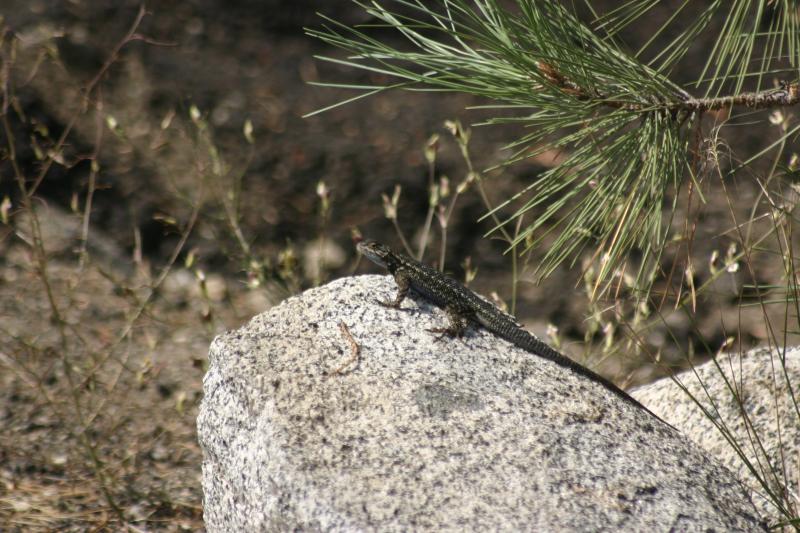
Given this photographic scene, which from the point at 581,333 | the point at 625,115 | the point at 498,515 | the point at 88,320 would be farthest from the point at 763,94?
the point at 88,320

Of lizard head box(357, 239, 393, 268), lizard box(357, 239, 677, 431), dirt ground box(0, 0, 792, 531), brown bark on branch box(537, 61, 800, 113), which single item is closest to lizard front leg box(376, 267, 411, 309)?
lizard box(357, 239, 677, 431)

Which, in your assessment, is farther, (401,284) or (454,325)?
(401,284)

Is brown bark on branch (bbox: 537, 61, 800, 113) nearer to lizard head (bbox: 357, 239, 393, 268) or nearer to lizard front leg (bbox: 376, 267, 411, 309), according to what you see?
lizard front leg (bbox: 376, 267, 411, 309)

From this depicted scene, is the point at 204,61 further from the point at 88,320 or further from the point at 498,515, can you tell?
the point at 498,515

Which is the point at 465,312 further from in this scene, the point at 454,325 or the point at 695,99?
the point at 695,99

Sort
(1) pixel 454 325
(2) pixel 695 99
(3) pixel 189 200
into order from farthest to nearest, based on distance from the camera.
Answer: (3) pixel 189 200, (1) pixel 454 325, (2) pixel 695 99

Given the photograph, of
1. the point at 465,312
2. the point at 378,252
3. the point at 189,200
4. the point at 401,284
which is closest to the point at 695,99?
the point at 465,312

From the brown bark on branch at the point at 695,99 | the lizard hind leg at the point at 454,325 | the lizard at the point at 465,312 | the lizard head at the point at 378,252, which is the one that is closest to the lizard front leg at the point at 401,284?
the lizard at the point at 465,312
